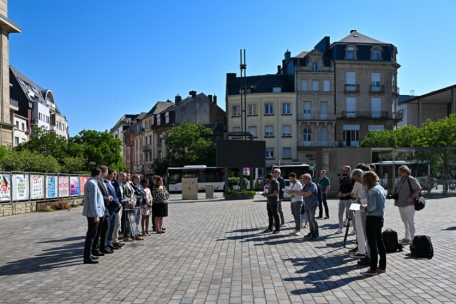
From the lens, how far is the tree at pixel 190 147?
64.3m

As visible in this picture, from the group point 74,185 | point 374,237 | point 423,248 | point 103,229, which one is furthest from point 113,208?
point 74,185

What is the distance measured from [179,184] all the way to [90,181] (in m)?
45.9

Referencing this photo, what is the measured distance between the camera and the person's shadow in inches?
361

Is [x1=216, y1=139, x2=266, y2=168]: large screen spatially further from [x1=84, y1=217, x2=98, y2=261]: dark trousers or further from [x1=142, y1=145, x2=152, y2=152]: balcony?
[x1=142, y1=145, x2=152, y2=152]: balcony

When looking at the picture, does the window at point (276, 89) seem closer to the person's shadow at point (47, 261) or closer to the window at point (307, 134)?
the window at point (307, 134)

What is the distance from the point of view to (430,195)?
3300 cm

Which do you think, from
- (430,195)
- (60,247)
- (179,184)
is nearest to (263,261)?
(60,247)

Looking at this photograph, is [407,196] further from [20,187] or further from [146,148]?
[146,148]

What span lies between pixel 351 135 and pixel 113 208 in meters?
57.8

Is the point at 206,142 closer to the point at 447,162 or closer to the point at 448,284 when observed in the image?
the point at 447,162

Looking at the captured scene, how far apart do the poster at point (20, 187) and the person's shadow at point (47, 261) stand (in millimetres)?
13233

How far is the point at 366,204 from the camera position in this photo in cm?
900

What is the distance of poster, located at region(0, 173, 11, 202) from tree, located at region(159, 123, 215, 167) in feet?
134

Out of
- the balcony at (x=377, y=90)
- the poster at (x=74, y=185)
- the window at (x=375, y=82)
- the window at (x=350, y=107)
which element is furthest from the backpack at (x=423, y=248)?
the window at (x=375, y=82)
